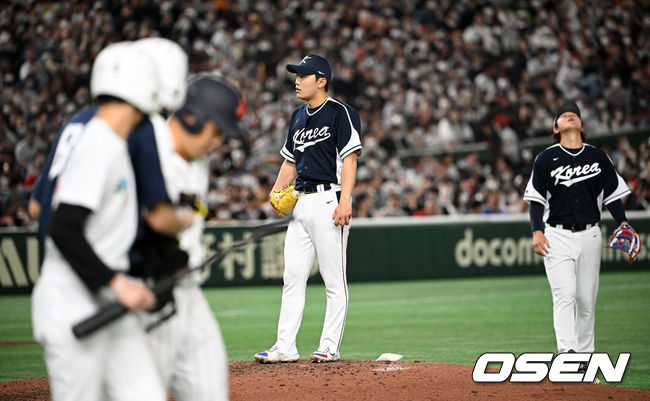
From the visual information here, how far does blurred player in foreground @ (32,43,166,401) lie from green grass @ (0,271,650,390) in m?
4.90

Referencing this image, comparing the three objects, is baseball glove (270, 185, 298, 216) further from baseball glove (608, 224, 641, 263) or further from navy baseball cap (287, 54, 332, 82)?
baseball glove (608, 224, 641, 263)

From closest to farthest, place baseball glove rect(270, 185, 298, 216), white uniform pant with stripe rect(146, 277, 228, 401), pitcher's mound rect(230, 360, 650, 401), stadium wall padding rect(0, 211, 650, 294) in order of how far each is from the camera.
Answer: white uniform pant with stripe rect(146, 277, 228, 401) < pitcher's mound rect(230, 360, 650, 401) < baseball glove rect(270, 185, 298, 216) < stadium wall padding rect(0, 211, 650, 294)

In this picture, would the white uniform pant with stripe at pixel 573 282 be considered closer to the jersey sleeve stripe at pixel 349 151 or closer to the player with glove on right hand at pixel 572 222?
the player with glove on right hand at pixel 572 222

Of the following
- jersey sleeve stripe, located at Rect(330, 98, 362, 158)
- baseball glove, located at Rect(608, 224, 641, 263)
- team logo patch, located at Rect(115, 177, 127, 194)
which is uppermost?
jersey sleeve stripe, located at Rect(330, 98, 362, 158)

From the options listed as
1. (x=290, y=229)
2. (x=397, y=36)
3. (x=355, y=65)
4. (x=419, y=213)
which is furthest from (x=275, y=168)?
(x=290, y=229)

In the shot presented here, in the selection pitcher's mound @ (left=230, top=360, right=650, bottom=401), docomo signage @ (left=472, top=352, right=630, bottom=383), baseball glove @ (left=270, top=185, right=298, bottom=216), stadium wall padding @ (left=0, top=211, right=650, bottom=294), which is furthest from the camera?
stadium wall padding @ (left=0, top=211, right=650, bottom=294)

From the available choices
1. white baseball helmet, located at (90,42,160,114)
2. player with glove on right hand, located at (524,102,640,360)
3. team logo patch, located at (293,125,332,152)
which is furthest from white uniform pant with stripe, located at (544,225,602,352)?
white baseball helmet, located at (90,42,160,114)

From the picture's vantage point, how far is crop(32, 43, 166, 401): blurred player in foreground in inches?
134

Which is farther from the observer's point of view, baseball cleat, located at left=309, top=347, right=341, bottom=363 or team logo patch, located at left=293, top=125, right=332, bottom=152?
team logo patch, located at left=293, top=125, right=332, bottom=152

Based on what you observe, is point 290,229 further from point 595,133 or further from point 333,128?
point 595,133

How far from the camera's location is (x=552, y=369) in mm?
7180

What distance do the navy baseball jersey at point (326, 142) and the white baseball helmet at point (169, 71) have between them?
12.9ft

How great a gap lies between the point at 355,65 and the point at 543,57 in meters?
5.19

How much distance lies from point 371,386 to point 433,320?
5.89 metres
